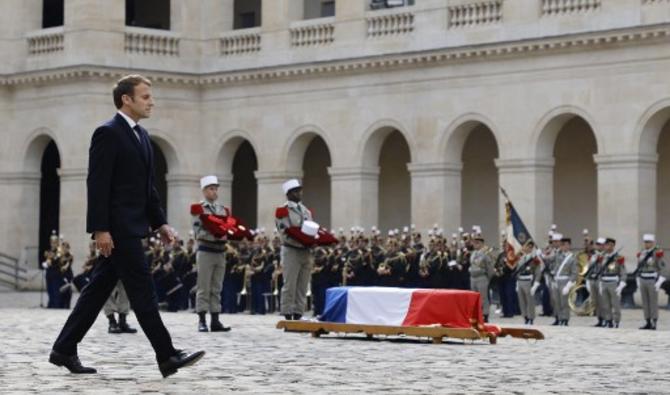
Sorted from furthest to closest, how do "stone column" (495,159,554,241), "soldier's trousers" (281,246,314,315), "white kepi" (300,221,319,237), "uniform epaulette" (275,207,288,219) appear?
"stone column" (495,159,554,241) < "soldier's trousers" (281,246,314,315) < "uniform epaulette" (275,207,288,219) < "white kepi" (300,221,319,237)

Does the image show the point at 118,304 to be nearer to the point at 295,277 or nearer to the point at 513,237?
the point at 295,277

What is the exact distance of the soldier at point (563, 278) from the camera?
29562 millimetres

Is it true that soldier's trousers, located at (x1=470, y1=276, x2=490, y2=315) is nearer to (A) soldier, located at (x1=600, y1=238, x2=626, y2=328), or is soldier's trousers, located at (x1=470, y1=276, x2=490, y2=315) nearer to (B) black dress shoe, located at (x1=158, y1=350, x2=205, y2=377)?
(A) soldier, located at (x1=600, y1=238, x2=626, y2=328)

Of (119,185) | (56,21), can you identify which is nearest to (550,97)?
(56,21)

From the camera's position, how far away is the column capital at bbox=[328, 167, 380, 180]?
42.0m

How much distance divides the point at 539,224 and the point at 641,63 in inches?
177

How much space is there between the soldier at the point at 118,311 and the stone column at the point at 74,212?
21.0m

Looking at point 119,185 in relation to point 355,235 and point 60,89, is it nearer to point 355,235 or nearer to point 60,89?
point 355,235

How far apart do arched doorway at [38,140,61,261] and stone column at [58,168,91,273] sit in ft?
19.3

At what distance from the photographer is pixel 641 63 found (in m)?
35.3

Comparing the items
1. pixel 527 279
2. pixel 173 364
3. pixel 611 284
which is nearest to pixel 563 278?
pixel 527 279

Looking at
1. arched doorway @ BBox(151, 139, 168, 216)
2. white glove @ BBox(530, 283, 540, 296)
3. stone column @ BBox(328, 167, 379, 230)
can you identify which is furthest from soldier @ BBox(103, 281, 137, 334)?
Answer: arched doorway @ BBox(151, 139, 168, 216)

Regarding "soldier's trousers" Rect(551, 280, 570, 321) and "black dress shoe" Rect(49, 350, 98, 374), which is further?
"soldier's trousers" Rect(551, 280, 570, 321)

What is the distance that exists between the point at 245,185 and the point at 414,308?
30.8m
